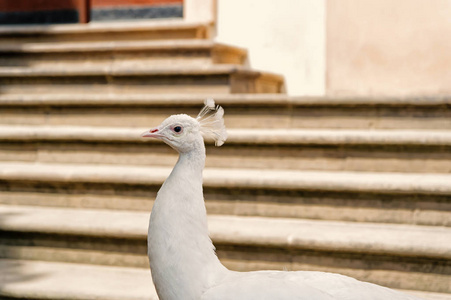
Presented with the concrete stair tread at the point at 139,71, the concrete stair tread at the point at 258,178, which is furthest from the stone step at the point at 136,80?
the concrete stair tread at the point at 258,178

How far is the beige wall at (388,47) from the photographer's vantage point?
3.65m

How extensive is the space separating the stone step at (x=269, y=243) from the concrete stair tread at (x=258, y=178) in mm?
179

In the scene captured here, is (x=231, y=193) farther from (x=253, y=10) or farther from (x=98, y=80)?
(x=253, y=10)

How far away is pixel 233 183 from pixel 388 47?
56.4 inches

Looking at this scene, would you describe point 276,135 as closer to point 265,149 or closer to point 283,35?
point 265,149

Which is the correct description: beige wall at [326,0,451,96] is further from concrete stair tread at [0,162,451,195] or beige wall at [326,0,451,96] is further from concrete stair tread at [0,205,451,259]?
concrete stair tread at [0,205,451,259]

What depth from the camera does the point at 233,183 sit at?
3.10 metres

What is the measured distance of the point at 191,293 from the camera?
1.68m

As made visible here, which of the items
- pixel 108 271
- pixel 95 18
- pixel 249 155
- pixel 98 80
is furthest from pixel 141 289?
pixel 95 18

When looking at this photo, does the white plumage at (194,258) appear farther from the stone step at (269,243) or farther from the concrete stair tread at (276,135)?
the concrete stair tread at (276,135)

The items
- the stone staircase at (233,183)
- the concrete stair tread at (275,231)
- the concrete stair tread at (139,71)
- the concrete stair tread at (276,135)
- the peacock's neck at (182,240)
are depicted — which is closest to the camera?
the peacock's neck at (182,240)

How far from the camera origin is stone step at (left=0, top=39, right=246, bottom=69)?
170 inches

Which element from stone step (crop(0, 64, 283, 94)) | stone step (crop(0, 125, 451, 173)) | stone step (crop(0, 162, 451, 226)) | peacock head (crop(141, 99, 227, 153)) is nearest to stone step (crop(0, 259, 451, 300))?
stone step (crop(0, 162, 451, 226))

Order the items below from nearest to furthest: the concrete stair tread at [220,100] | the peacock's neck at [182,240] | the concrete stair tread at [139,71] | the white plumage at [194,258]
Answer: the white plumage at [194,258] < the peacock's neck at [182,240] < the concrete stair tread at [220,100] < the concrete stair tread at [139,71]
